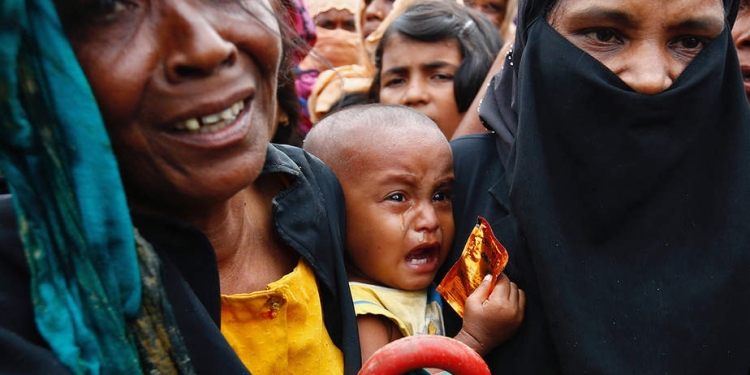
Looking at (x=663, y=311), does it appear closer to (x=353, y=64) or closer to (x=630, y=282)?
(x=630, y=282)

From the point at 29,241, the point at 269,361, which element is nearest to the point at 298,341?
the point at 269,361

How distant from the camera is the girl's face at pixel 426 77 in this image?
4070mm

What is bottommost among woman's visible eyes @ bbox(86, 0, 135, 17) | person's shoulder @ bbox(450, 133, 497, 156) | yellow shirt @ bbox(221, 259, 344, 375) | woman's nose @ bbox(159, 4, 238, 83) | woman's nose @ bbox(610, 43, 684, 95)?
person's shoulder @ bbox(450, 133, 497, 156)

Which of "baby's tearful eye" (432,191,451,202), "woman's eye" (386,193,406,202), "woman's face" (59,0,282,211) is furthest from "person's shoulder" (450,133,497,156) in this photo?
"woman's face" (59,0,282,211)

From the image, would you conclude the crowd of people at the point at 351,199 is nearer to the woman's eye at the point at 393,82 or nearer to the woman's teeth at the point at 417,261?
the woman's teeth at the point at 417,261

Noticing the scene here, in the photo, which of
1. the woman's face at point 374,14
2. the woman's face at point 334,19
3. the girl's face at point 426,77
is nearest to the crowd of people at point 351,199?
the girl's face at point 426,77

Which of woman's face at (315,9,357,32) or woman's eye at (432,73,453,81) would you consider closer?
woman's eye at (432,73,453,81)

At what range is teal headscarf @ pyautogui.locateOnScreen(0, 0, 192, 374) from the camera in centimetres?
122

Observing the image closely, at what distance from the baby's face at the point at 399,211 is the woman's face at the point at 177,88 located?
42.2 inches

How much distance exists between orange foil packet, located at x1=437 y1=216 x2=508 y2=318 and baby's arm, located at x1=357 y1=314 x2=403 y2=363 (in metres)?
0.21

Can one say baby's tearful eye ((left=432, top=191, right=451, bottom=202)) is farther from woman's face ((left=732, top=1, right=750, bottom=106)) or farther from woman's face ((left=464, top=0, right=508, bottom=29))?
woman's face ((left=464, top=0, right=508, bottom=29))

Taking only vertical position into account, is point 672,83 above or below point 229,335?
above

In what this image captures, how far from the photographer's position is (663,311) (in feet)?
6.53

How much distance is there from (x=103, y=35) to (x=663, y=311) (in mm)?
1537
